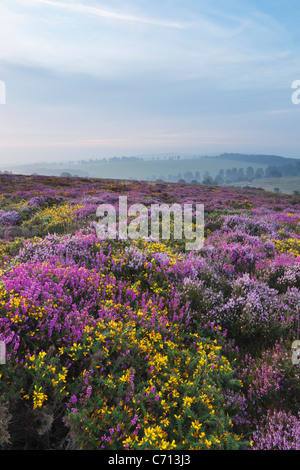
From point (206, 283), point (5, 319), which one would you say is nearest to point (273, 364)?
point (206, 283)

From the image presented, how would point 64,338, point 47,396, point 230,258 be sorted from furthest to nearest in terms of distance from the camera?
point 230,258
point 64,338
point 47,396

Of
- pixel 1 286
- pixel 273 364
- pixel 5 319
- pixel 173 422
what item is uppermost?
pixel 1 286

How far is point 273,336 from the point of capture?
13.6ft

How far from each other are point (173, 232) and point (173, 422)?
6.76 m

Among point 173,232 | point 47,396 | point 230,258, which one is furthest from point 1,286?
point 173,232

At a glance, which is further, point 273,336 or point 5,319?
point 273,336

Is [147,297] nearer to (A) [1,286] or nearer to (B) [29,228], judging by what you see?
(A) [1,286]

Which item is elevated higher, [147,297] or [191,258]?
[191,258]

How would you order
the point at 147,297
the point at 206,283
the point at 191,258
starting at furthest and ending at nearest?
1. the point at 191,258
2. the point at 206,283
3. the point at 147,297

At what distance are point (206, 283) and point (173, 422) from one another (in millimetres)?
3007

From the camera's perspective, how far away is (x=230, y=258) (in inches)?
265
